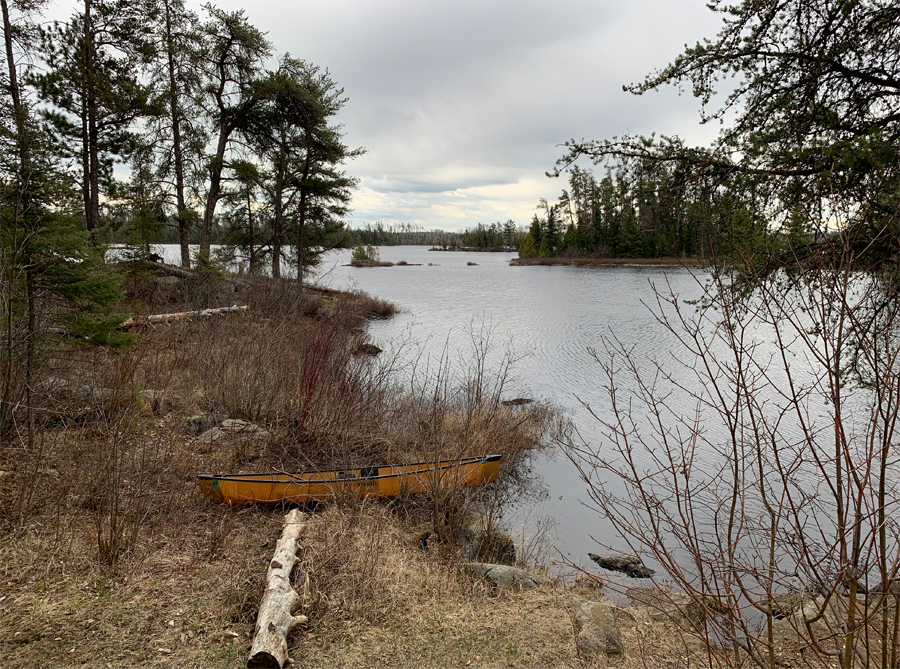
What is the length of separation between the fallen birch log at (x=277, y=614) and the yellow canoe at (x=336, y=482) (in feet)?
3.39

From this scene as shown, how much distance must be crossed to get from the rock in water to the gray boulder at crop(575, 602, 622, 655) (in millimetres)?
2075

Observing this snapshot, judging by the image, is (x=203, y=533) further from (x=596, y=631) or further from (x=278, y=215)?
(x=278, y=215)

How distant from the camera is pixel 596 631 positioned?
400 cm

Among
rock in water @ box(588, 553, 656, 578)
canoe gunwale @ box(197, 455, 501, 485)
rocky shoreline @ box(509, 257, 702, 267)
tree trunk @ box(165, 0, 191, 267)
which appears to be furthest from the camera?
rocky shoreline @ box(509, 257, 702, 267)

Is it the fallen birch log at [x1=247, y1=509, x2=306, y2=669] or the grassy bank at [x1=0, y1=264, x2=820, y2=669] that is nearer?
the fallen birch log at [x1=247, y1=509, x2=306, y2=669]

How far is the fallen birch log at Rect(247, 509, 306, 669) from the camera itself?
11.1 ft

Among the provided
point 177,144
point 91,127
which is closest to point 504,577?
point 91,127

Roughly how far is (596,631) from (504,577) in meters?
1.23

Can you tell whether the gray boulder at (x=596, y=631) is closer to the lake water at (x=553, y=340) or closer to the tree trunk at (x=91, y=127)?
the lake water at (x=553, y=340)

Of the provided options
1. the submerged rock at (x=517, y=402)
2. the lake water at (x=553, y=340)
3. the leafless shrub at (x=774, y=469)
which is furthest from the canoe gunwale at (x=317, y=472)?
the submerged rock at (x=517, y=402)

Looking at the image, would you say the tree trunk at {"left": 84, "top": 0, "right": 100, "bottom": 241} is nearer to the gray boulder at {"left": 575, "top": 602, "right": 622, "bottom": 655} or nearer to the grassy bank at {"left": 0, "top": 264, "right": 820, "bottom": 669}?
the grassy bank at {"left": 0, "top": 264, "right": 820, "bottom": 669}

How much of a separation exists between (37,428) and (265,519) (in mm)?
3264

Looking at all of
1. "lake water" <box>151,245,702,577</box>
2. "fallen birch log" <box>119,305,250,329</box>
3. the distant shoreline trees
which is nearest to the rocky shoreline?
"lake water" <box>151,245,702,577</box>

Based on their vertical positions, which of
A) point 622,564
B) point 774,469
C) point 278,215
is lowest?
point 622,564
